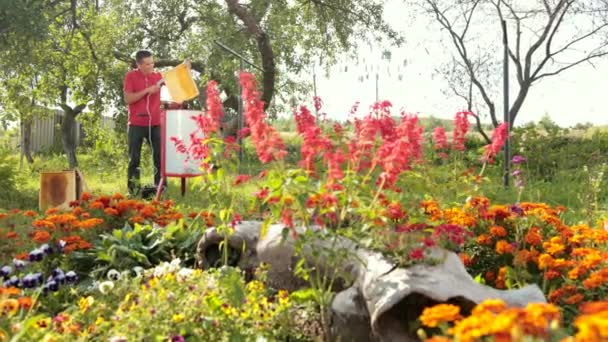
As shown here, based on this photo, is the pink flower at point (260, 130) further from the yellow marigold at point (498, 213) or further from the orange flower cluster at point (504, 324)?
the yellow marigold at point (498, 213)

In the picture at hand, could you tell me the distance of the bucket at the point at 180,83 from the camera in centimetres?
648

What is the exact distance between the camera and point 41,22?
8.83m

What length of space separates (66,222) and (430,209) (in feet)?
7.08

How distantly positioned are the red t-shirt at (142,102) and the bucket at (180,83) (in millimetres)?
726

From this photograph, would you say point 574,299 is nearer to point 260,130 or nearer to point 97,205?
point 260,130

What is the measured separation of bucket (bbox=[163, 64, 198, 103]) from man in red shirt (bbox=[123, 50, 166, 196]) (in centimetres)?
56

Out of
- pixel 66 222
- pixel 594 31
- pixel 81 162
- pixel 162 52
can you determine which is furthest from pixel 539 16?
pixel 81 162

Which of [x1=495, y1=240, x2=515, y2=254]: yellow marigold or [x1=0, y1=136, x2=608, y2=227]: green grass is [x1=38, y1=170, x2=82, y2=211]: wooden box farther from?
[x1=495, y1=240, x2=515, y2=254]: yellow marigold

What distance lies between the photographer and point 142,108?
23.8 feet

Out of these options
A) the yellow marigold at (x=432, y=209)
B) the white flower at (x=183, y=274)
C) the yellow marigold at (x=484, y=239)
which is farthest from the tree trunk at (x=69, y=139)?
the yellow marigold at (x=484, y=239)

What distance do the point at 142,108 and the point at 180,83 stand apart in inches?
35.3

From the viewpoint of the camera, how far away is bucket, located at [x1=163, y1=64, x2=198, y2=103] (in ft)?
21.2

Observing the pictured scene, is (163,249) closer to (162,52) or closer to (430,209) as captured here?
(430,209)


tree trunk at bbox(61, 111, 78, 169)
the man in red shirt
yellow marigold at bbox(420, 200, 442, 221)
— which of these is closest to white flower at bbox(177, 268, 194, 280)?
yellow marigold at bbox(420, 200, 442, 221)
